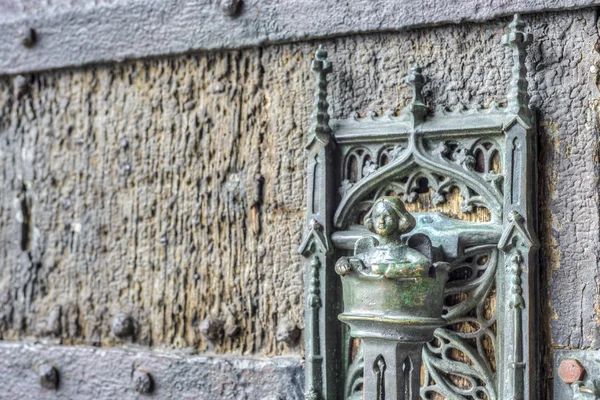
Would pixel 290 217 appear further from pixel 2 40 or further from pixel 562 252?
pixel 2 40

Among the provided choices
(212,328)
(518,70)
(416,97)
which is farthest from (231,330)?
(518,70)

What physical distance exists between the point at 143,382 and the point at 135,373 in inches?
0.9

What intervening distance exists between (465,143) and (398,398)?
1.12ft

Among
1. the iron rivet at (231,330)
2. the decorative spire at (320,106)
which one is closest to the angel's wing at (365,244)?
the decorative spire at (320,106)

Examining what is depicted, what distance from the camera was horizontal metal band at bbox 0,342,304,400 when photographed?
3.96ft

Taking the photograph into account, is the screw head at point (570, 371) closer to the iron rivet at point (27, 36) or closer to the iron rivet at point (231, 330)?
the iron rivet at point (231, 330)

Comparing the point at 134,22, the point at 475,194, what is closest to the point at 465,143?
the point at 475,194

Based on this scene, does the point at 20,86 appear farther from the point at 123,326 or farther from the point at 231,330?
the point at 231,330

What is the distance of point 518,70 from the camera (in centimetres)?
106

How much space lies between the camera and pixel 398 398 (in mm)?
1007

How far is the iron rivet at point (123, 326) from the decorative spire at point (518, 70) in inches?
26.1

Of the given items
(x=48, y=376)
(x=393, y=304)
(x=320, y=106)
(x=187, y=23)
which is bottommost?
(x=48, y=376)

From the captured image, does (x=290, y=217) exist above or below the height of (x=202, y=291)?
above

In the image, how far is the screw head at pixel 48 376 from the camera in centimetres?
134
